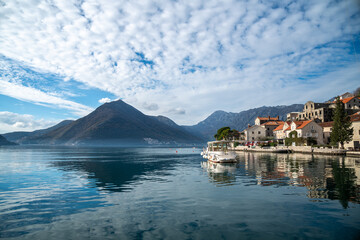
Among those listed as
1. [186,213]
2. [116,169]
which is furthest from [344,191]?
[116,169]

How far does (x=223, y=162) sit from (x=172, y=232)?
150ft

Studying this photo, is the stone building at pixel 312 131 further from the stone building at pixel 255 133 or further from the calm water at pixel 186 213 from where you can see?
the calm water at pixel 186 213

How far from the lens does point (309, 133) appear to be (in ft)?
320

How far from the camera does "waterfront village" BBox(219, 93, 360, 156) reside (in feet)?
253

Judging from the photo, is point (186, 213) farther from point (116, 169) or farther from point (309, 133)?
point (309, 133)

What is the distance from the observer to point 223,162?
56.5 m

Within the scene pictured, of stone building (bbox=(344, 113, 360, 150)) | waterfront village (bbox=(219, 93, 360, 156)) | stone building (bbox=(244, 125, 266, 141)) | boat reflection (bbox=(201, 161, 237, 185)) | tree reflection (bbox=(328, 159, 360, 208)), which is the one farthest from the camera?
stone building (bbox=(244, 125, 266, 141))

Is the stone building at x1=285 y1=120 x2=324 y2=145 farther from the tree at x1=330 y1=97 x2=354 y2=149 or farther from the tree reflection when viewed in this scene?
the tree reflection

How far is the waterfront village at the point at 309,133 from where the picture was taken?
7706 cm

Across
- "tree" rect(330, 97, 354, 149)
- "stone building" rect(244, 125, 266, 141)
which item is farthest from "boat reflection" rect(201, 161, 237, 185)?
"stone building" rect(244, 125, 266, 141)

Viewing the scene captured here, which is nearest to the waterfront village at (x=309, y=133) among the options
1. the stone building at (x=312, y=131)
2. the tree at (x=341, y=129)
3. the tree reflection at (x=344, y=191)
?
the stone building at (x=312, y=131)

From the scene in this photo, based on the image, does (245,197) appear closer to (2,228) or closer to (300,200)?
(300,200)

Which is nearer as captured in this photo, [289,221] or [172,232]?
[172,232]

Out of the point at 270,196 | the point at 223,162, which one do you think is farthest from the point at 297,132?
the point at 270,196
